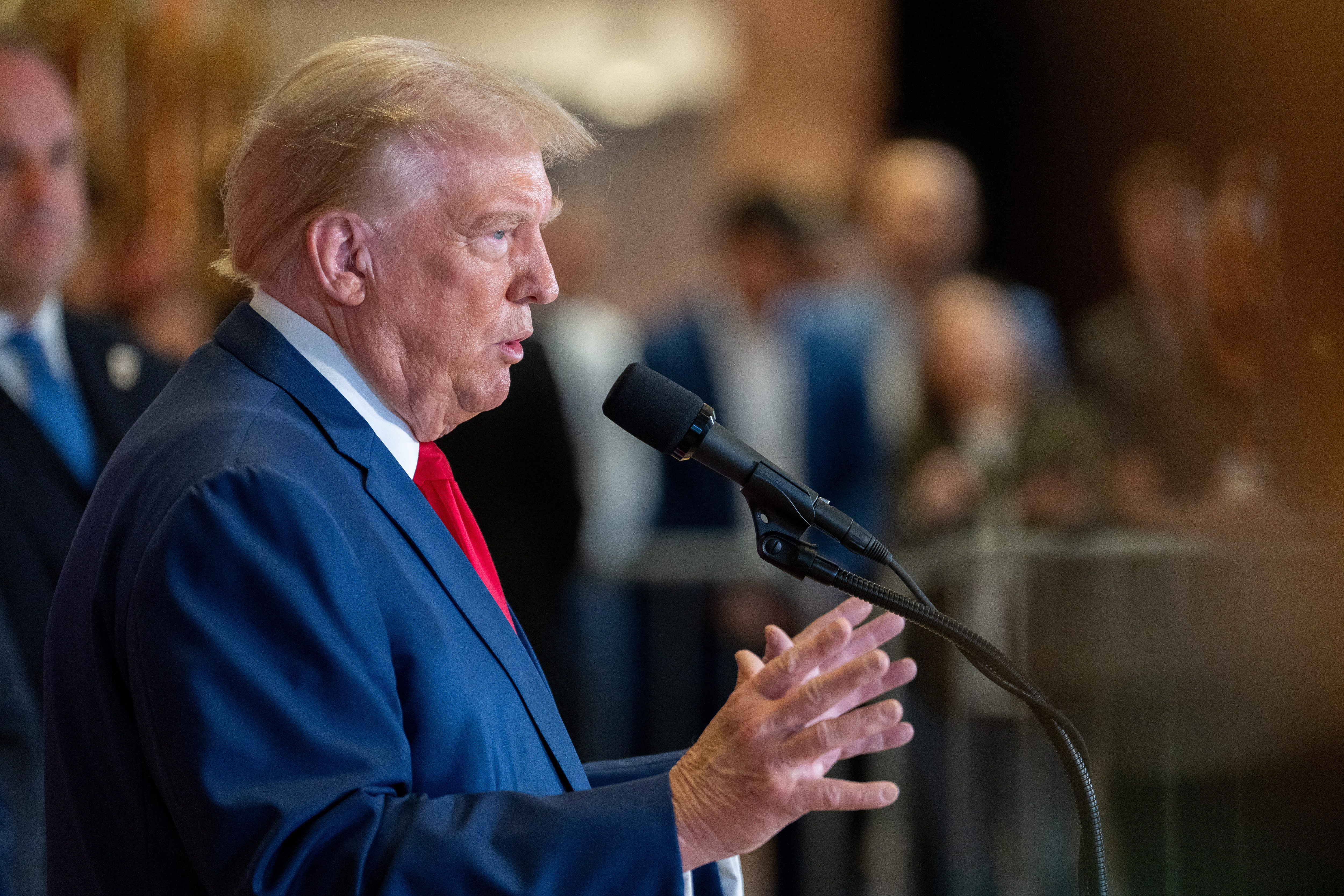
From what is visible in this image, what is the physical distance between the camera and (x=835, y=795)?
130 cm

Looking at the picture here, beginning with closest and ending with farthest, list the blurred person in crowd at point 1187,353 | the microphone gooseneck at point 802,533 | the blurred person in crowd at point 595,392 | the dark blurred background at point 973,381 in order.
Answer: the microphone gooseneck at point 802,533, the dark blurred background at point 973,381, the blurred person in crowd at point 1187,353, the blurred person in crowd at point 595,392

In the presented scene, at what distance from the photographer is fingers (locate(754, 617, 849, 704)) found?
1.32 meters

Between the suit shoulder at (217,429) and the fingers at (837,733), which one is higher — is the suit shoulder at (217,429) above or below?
above

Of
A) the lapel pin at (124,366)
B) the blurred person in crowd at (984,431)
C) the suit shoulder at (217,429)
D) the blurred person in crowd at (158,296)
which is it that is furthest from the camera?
the blurred person in crowd at (158,296)

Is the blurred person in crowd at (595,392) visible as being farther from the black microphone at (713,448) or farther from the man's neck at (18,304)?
the black microphone at (713,448)

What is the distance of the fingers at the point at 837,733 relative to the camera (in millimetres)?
1297

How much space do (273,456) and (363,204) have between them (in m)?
0.31

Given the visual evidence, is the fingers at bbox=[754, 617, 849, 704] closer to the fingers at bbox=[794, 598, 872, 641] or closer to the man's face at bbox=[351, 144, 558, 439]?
the fingers at bbox=[794, 598, 872, 641]

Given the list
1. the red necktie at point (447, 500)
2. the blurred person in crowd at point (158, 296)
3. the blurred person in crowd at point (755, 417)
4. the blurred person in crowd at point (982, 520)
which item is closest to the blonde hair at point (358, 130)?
the red necktie at point (447, 500)

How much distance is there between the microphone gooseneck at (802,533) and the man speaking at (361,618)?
55 mm

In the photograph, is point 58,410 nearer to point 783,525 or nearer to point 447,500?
point 447,500

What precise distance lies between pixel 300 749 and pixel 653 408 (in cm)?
50

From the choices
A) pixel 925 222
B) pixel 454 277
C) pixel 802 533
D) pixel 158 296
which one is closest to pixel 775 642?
pixel 802 533

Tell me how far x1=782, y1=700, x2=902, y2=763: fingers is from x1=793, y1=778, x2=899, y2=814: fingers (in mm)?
28
